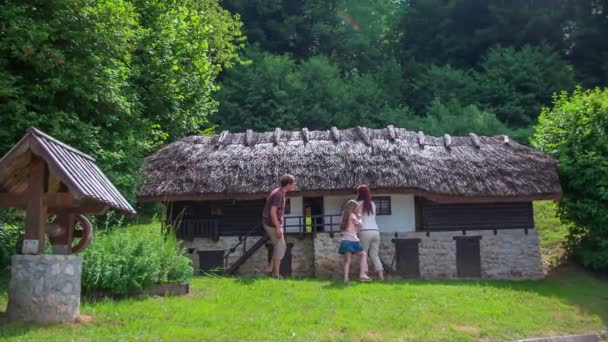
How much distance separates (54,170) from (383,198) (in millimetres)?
11942

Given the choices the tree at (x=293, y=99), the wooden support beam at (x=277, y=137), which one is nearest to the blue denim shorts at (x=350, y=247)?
the wooden support beam at (x=277, y=137)

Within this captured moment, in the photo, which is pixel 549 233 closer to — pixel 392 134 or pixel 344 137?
pixel 392 134

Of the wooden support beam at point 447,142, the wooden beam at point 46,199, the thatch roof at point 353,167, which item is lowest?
the wooden beam at point 46,199

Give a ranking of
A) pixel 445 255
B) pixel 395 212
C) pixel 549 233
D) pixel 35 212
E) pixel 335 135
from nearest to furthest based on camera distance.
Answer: pixel 35 212 < pixel 445 255 < pixel 395 212 < pixel 335 135 < pixel 549 233

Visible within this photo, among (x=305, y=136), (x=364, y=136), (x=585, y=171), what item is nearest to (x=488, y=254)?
(x=585, y=171)

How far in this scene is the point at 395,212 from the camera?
18.3 m

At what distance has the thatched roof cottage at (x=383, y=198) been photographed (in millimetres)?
17078

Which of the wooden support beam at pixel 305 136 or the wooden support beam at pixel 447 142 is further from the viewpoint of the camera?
the wooden support beam at pixel 305 136

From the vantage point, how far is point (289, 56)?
37344 millimetres

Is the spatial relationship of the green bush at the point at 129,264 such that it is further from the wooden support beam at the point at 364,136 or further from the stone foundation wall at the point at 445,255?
the wooden support beam at the point at 364,136

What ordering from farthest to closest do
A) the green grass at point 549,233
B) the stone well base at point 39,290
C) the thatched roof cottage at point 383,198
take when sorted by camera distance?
the green grass at point 549,233 → the thatched roof cottage at point 383,198 → the stone well base at point 39,290

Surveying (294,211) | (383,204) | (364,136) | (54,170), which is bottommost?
(294,211)

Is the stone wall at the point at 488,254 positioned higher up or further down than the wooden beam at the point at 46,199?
further down

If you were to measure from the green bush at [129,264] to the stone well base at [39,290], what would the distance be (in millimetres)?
1818
